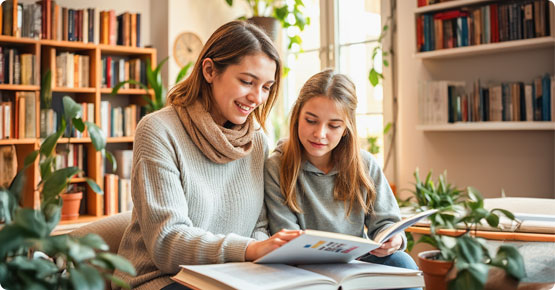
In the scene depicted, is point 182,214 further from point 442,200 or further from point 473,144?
point 473,144

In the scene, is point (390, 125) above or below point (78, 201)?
above

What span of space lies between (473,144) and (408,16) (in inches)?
38.0

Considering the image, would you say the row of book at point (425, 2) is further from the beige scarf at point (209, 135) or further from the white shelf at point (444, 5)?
the beige scarf at point (209, 135)

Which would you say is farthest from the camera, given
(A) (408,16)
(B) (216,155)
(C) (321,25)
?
(C) (321,25)

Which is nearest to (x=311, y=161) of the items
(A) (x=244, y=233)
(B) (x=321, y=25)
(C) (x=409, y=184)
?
(A) (x=244, y=233)

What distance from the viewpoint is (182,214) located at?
1.32 m

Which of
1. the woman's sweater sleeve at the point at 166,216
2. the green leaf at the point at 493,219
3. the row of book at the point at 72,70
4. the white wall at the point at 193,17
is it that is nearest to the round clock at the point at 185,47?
the white wall at the point at 193,17

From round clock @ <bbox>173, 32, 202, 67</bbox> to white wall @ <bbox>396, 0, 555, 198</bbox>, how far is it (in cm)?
175

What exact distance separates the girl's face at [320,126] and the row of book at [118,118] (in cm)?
253

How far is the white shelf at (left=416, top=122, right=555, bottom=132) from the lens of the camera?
2.76 metres

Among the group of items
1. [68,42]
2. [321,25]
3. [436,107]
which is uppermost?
[321,25]

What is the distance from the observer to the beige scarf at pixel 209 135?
4.87 feet

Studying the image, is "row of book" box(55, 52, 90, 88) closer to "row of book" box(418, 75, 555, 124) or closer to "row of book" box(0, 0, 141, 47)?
"row of book" box(0, 0, 141, 47)

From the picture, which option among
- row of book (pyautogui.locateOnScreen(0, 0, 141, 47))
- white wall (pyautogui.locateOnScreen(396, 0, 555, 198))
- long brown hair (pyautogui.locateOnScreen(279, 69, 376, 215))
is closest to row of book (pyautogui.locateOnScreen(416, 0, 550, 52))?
white wall (pyautogui.locateOnScreen(396, 0, 555, 198))
